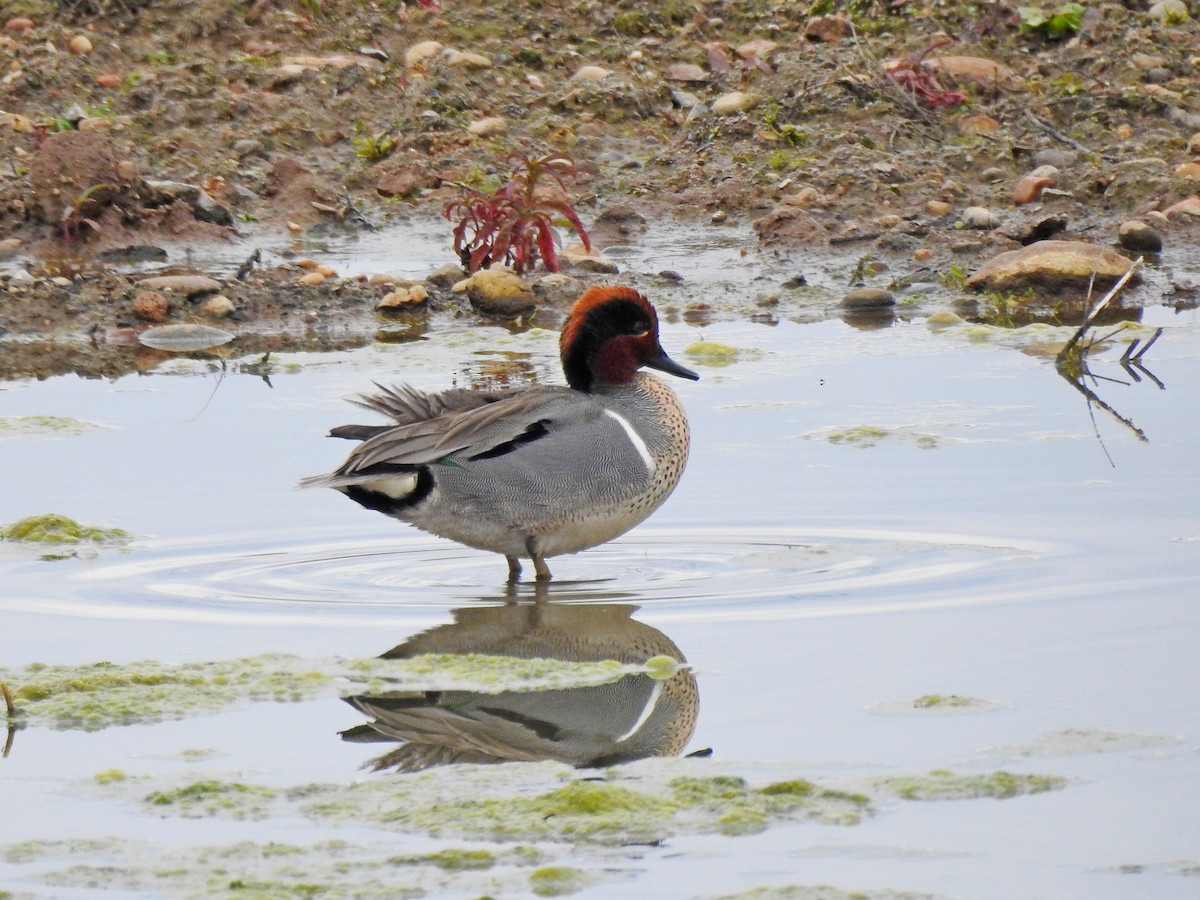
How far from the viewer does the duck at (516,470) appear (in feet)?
18.6

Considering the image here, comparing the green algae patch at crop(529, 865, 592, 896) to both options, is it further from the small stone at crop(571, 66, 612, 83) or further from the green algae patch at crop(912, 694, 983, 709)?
the small stone at crop(571, 66, 612, 83)

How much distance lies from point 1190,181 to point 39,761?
8.33m

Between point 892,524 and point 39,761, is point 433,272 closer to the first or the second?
point 892,524

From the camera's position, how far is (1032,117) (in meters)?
11.5

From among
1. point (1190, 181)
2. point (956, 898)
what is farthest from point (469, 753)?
point (1190, 181)

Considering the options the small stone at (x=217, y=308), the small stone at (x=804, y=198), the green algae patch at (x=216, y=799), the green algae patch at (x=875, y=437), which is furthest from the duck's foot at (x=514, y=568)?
the small stone at (x=804, y=198)

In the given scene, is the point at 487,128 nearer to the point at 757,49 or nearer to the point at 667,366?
the point at 757,49

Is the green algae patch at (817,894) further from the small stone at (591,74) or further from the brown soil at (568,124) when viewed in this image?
the small stone at (591,74)

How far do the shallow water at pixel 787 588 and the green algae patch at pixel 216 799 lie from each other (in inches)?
2.4

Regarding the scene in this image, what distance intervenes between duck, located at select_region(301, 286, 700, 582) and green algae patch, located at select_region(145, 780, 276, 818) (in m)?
1.99

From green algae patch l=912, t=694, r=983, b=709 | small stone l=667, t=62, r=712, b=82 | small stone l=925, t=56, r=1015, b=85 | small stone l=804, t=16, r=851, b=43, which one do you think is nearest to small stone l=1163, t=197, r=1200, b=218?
small stone l=925, t=56, r=1015, b=85

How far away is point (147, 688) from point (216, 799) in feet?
2.83

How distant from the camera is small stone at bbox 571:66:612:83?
12.5m

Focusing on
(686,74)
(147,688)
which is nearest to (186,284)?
(686,74)
